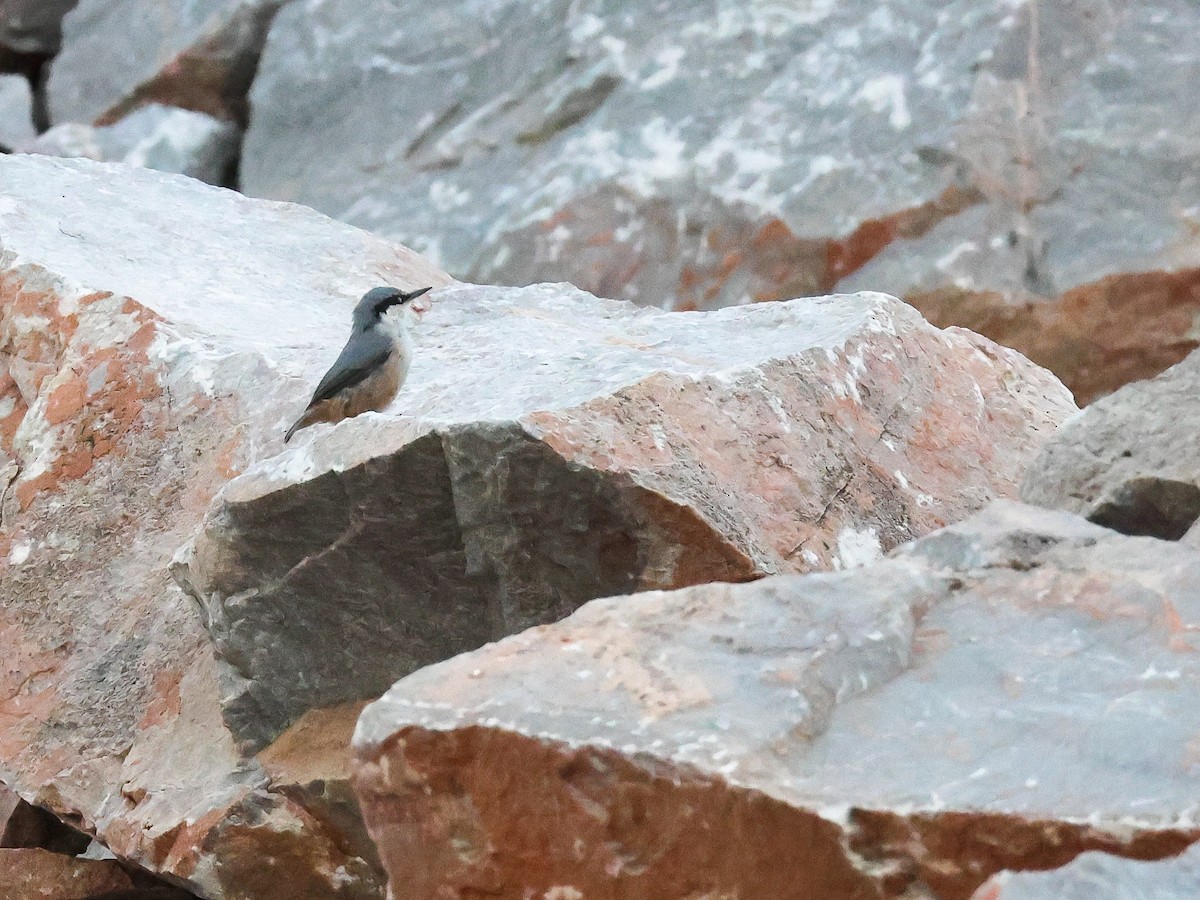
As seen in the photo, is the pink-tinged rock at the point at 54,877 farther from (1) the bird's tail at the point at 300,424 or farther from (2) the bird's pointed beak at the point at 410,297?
(2) the bird's pointed beak at the point at 410,297

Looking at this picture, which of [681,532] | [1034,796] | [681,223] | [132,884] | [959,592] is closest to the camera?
[1034,796]

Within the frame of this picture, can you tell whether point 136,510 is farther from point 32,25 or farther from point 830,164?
point 32,25

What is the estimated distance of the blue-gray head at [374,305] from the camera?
13.6 feet

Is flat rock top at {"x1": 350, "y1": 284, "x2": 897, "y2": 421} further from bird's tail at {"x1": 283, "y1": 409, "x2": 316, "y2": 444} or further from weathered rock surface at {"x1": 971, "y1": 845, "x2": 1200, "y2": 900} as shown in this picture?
weathered rock surface at {"x1": 971, "y1": 845, "x2": 1200, "y2": 900}

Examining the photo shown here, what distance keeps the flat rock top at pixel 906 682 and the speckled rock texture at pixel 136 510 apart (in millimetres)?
1292

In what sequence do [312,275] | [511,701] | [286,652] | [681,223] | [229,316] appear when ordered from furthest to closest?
[681,223]
[312,275]
[229,316]
[286,652]
[511,701]

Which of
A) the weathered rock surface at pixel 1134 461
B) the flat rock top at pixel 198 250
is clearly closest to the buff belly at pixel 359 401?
the flat rock top at pixel 198 250

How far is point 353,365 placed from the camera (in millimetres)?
3832

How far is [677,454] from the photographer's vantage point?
128 inches

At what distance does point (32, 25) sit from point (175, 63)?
1939mm

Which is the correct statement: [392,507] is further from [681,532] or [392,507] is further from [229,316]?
[229,316]

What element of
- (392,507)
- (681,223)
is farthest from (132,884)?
(681,223)

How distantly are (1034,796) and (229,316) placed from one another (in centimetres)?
311

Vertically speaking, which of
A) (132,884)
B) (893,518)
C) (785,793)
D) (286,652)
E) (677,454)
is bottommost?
(132,884)
